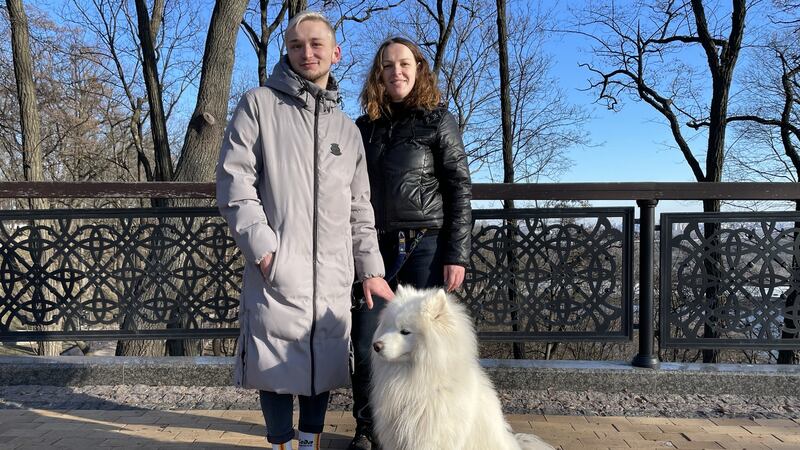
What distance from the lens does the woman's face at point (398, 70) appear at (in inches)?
111

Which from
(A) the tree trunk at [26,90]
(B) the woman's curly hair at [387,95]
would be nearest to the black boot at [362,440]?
(B) the woman's curly hair at [387,95]

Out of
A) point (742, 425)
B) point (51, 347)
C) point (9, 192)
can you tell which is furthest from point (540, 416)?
point (51, 347)

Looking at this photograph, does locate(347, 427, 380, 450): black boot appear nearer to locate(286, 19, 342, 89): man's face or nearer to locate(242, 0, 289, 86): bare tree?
locate(286, 19, 342, 89): man's face

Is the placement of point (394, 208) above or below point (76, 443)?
above

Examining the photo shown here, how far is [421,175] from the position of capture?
9.34ft

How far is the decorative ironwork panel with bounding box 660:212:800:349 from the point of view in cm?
430

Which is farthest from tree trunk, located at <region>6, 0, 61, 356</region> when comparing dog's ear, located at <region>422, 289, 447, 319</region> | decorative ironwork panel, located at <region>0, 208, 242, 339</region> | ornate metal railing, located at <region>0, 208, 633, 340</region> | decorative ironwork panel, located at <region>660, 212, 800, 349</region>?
decorative ironwork panel, located at <region>660, 212, 800, 349</region>

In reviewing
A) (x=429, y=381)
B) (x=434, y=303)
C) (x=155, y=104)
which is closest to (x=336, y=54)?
(x=434, y=303)

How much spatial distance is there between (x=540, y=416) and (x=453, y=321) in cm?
184

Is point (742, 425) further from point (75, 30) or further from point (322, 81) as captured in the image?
point (75, 30)

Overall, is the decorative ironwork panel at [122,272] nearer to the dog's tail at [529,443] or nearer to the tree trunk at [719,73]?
the dog's tail at [529,443]

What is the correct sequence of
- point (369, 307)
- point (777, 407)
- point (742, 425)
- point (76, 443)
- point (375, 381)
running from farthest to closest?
point (777, 407), point (742, 425), point (76, 443), point (369, 307), point (375, 381)

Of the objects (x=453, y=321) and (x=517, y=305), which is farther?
(x=517, y=305)

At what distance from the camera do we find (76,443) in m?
3.32
